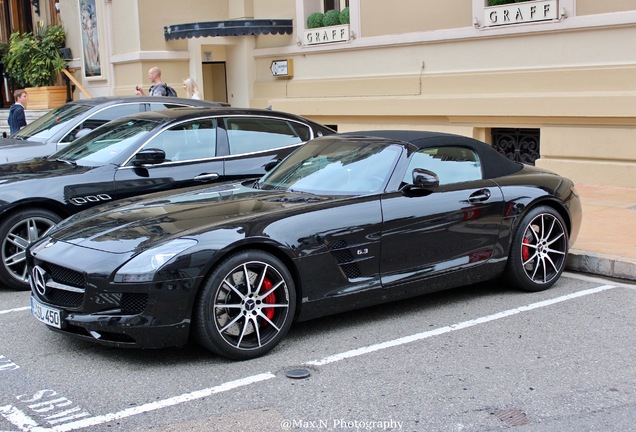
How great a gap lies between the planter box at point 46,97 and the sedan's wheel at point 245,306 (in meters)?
15.1

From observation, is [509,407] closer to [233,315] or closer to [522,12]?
[233,315]

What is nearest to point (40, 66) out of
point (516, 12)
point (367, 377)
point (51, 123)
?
Result: point (51, 123)

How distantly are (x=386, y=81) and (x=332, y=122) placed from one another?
1.62 metres

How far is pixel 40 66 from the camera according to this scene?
19.2 m

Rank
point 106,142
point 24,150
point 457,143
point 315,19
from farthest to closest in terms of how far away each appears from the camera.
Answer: point 315,19
point 24,150
point 106,142
point 457,143

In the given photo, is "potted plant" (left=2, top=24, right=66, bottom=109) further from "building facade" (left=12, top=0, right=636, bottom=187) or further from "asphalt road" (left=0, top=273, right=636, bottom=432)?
"asphalt road" (left=0, top=273, right=636, bottom=432)

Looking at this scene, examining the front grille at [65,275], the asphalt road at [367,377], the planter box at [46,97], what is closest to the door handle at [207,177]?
the asphalt road at [367,377]

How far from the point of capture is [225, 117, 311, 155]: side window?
8320 millimetres

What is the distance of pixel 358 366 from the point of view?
513cm

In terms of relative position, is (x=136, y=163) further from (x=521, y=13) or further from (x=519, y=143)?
(x=519, y=143)

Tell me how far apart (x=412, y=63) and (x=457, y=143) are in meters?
7.42

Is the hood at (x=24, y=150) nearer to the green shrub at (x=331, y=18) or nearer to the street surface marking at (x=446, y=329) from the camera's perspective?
the street surface marking at (x=446, y=329)

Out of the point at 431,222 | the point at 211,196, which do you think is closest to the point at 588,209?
the point at 431,222

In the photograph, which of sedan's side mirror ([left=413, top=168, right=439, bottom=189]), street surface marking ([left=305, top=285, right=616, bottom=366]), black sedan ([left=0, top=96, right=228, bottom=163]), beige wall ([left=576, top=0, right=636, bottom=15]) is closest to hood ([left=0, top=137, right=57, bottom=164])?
black sedan ([left=0, top=96, right=228, bottom=163])
